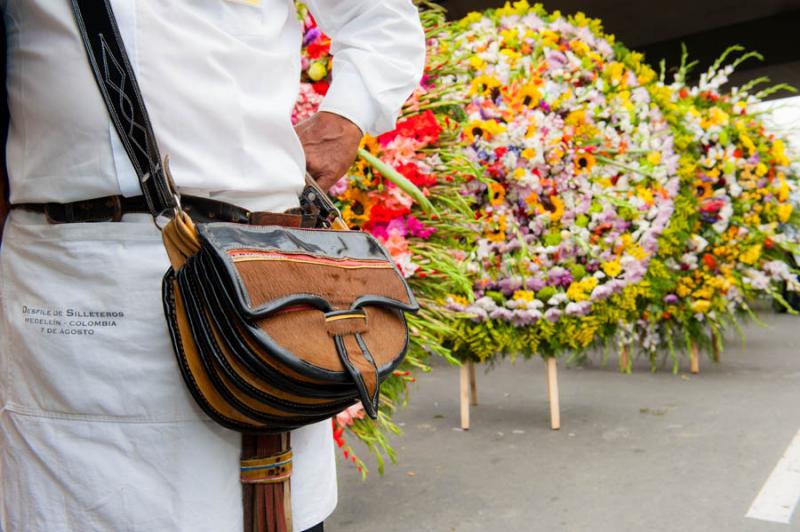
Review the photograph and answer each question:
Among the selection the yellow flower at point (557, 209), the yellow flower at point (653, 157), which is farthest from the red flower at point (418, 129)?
the yellow flower at point (653, 157)

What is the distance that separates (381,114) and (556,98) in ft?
9.11

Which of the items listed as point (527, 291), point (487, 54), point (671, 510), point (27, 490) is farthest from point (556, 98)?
point (27, 490)

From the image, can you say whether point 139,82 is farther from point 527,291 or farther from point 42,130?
point 527,291

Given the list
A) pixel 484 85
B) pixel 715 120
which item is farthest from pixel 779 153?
pixel 484 85

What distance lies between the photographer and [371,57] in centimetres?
125

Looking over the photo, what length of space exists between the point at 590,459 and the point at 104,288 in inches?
120

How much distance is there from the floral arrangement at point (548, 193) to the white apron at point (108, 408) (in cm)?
263

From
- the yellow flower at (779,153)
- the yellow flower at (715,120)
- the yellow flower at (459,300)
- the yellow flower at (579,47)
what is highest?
the yellow flower at (579,47)

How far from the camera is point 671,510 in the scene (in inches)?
114

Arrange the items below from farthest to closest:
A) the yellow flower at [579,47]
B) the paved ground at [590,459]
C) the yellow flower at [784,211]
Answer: the yellow flower at [784,211]
the yellow flower at [579,47]
the paved ground at [590,459]

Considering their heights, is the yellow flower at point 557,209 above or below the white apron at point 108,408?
above

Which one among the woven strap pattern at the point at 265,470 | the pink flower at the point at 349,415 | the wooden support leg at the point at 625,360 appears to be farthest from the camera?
the wooden support leg at the point at 625,360

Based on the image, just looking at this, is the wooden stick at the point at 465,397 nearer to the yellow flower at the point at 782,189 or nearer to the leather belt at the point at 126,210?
the yellow flower at the point at 782,189

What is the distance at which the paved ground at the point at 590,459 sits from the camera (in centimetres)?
287
